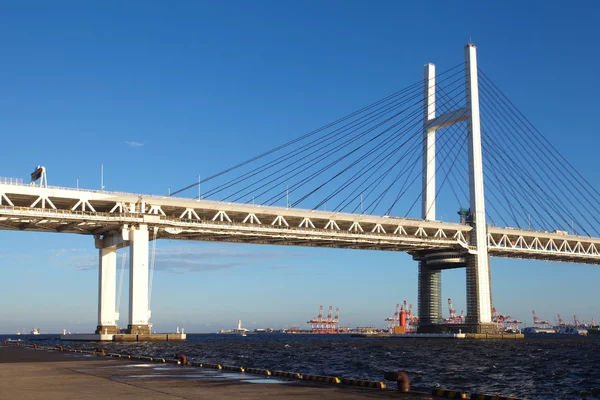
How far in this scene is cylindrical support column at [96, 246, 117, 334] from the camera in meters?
76.8

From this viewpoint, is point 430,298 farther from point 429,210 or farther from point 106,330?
point 106,330

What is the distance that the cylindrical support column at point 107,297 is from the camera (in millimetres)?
76831

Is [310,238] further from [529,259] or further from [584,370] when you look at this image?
[584,370]

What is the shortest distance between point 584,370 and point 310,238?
166 ft

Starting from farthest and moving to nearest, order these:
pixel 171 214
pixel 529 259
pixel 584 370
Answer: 1. pixel 529 259
2. pixel 171 214
3. pixel 584 370

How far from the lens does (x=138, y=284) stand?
73.6 meters

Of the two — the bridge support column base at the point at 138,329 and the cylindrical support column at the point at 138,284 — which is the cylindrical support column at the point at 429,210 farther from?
the bridge support column base at the point at 138,329

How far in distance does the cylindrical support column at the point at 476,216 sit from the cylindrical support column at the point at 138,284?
44.5 meters

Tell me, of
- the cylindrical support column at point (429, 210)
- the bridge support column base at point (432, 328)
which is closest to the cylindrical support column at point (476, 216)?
the cylindrical support column at point (429, 210)

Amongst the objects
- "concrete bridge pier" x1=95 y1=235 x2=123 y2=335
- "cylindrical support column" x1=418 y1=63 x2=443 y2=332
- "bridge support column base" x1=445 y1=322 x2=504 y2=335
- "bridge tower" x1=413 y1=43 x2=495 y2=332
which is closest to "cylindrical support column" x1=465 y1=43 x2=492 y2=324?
"bridge tower" x1=413 y1=43 x2=495 y2=332

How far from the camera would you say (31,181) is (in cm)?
7462

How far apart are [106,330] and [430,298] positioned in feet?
173

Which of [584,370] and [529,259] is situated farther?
[529,259]

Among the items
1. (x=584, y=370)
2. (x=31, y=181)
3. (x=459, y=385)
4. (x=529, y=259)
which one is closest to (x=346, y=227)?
(x=529, y=259)
